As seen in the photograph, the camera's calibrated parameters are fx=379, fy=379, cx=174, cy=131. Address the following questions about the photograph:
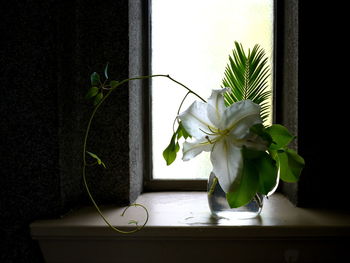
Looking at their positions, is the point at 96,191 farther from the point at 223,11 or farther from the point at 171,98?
the point at 223,11

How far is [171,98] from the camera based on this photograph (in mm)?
1275

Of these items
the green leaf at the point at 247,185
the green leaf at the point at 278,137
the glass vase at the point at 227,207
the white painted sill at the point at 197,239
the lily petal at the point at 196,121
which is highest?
the lily petal at the point at 196,121

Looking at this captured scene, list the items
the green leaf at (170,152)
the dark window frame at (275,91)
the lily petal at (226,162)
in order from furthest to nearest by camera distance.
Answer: the dark window frame at (275,91) < the green leaf at (170,152) < the lily petal at (226,162)

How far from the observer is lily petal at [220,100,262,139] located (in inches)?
30.1

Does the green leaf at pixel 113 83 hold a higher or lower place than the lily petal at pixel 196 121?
higher

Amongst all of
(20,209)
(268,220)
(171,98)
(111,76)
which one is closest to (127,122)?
(111,76)

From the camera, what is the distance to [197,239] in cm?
92

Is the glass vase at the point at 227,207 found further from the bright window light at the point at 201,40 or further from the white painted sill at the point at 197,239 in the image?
the bright window light at the point at 201,40

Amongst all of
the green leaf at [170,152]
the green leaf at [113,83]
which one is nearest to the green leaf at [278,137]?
the green leaf at [170,152]

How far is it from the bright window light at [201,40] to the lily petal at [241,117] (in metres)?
0.49

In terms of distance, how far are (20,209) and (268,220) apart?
2.05 ft

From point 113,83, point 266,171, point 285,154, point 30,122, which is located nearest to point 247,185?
point 266,171

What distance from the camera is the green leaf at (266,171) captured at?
770 mm

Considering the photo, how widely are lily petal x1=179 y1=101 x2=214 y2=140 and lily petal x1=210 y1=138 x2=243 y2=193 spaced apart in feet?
0.16
